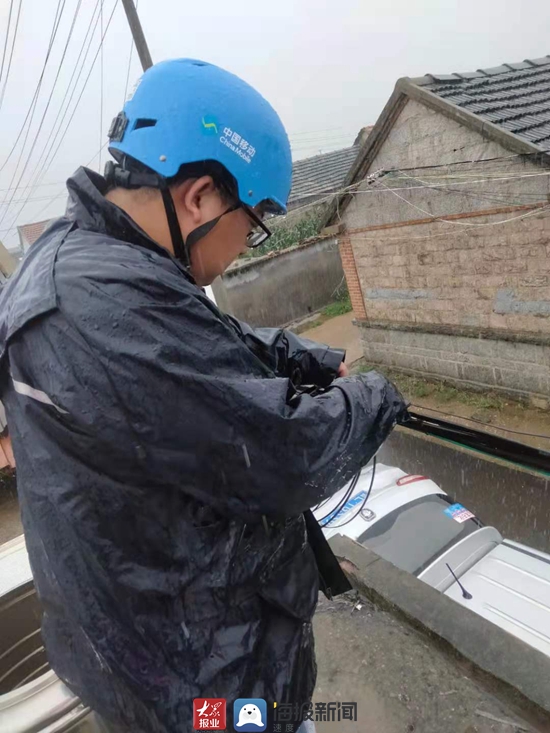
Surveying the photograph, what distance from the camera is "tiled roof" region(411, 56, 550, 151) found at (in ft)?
22.1

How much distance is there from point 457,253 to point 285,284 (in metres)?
8.19

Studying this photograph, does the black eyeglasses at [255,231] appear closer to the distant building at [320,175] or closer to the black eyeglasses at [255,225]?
the black eyeglasses at [255,225]

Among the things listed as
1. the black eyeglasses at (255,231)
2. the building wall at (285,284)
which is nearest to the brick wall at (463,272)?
the building wall at (285,284)

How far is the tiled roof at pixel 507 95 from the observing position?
673 centimetres

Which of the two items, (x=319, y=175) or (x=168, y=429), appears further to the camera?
(x=319, y=175)

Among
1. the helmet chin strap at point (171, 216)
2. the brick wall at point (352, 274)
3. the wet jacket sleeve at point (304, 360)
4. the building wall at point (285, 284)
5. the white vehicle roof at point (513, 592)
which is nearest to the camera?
the helmet chin strap at point (171, 216)

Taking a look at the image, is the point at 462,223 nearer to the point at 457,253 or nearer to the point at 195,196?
the point at 457,253

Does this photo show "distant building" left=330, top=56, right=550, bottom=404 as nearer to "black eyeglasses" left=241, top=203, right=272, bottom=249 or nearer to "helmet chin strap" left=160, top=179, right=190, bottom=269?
"black eyeglasses" left=241, top=203, right=272, bottom=249

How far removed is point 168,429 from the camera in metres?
1.03

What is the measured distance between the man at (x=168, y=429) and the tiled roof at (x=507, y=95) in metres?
6.29

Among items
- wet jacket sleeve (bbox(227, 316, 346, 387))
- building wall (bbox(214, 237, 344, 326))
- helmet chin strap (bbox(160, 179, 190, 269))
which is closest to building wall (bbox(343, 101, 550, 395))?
building wall (bbox(214, 237, 344, 326))

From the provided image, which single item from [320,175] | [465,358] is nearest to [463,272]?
[465,358]

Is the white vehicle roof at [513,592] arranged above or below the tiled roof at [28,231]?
below

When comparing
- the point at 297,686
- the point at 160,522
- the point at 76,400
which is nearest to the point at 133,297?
the point at 76,400
